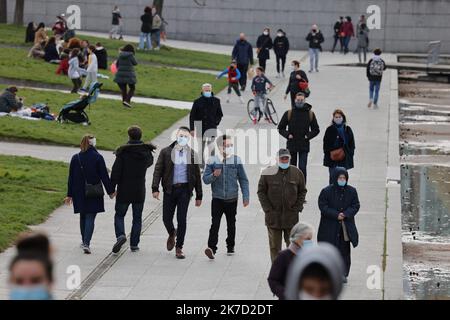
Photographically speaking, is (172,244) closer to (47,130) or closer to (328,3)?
(47,130)

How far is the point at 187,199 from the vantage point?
16172mm

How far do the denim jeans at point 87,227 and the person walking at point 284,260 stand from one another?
5.76m

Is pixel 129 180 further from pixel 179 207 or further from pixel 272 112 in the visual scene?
pixel 272 112

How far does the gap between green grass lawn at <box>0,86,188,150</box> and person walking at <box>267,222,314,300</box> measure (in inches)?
558

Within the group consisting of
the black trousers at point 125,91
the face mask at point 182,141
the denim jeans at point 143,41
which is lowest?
the face mask at point 182,141

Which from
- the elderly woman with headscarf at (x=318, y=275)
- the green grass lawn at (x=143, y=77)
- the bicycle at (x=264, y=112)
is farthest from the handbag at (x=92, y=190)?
the green grass lawn at (x=143, y=77)

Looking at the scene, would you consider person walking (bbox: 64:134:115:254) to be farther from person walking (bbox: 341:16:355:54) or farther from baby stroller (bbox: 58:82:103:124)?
person walking (bbox: 341:16:355:54)

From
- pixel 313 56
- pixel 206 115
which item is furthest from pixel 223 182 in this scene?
pixel 313 56

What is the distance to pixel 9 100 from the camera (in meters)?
27.1

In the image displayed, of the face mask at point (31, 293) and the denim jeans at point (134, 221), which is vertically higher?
the face mask at point (31, 293)

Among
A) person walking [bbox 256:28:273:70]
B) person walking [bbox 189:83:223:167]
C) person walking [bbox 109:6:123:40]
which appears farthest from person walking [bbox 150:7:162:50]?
person walking [bbox 189:83:223:167]

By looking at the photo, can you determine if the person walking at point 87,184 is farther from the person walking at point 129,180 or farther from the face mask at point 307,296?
the face mask at point 307,296

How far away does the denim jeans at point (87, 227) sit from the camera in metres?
16.2
